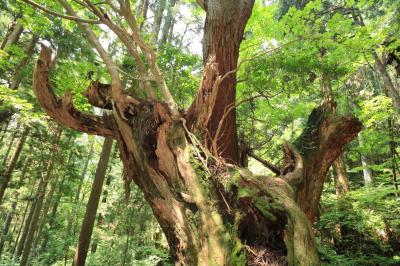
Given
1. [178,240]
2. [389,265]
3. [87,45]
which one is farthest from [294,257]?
[87,45]

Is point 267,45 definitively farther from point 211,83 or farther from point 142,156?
point 142,156

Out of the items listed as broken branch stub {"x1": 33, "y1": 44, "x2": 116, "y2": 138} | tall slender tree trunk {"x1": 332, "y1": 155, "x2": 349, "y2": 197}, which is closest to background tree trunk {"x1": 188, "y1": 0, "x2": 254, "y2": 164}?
broken branch stub {"x1": 33, "y1": 44, "x2": 116, "y2": 138}

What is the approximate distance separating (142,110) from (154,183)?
3.00 feet

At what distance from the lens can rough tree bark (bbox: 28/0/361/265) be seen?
2.94 meters

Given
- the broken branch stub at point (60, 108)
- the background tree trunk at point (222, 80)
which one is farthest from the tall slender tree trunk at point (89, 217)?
the background tree trunk at point (222, 80)

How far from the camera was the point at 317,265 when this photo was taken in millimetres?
2664

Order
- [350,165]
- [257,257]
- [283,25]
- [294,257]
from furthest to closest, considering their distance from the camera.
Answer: [350,165] < [283,25] < [257,257] < [294,257]

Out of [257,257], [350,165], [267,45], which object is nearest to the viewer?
[257,257]

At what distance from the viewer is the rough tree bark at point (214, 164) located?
2.94 meters

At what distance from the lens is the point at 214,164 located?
3461mm

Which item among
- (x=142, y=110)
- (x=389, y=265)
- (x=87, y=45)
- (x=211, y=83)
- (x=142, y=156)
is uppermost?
(x=87, y=45)

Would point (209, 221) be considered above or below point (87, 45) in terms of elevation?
below

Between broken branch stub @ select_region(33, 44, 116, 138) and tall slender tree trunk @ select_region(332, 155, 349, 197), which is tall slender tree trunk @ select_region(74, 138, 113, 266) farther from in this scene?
tall slender tree trunk @ select_region(332, 155, 349, 197)

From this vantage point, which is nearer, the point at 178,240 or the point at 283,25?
the point at 178,240
